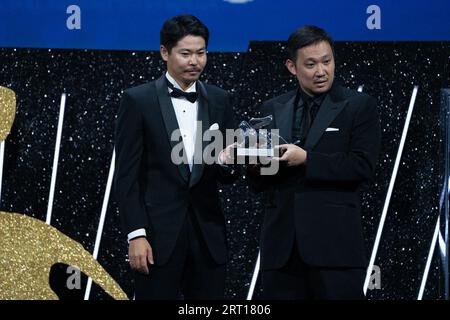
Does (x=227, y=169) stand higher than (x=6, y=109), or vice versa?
(x=6, y=109)

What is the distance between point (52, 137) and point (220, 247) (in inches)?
48.4

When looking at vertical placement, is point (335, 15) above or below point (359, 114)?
above

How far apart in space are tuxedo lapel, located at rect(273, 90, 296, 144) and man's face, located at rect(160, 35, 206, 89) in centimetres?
29

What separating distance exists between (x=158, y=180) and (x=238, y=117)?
3.21 feet

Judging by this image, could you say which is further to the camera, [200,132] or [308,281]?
[200,132]

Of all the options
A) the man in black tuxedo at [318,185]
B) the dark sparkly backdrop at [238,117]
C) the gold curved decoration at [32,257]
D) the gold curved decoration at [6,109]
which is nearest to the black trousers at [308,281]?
the man in black tuxedo at [318,185]

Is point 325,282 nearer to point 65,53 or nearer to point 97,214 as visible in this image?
point 97,214

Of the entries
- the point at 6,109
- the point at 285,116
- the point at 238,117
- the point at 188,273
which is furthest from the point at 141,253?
the point at 6,109

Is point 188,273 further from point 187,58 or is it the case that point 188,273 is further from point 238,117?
point 238,117

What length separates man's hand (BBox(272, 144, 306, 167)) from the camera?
250cm

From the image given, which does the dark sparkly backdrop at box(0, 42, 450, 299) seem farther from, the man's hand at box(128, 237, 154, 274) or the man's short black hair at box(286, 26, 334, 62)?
the man's hand at box(128, 237, 154, 274)

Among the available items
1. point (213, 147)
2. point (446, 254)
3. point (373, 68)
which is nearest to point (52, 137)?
point (213, 147)

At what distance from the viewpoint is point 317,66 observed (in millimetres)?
2658
